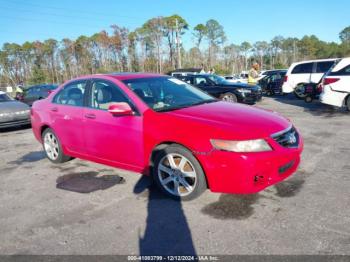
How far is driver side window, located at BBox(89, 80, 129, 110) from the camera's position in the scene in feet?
14.9

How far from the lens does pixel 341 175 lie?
454 centimetres

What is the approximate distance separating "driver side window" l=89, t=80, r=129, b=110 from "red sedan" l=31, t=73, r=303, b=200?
0.05ft

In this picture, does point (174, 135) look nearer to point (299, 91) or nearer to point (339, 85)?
point (339, 85)

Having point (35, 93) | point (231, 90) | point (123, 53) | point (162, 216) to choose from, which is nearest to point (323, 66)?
point (231, 90)

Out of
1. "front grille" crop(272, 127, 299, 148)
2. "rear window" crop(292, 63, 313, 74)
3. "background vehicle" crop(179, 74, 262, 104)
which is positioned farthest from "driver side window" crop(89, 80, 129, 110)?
"rear window" crop(292, 63, 313, 74)

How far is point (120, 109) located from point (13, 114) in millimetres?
7236

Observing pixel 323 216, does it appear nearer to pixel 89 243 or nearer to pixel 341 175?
pixel 341 175

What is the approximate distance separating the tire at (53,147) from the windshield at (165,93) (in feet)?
6.30

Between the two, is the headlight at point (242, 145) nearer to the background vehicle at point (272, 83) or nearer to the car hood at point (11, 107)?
the car hood at point (11, 107)

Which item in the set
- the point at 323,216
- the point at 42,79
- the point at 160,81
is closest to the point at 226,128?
the point at 323,216

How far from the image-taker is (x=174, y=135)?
3.83m

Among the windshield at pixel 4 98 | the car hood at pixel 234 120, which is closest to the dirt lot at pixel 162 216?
the car hood at pixel 234 120

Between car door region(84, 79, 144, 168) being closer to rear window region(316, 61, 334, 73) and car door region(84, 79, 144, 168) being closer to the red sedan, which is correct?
the red sedan

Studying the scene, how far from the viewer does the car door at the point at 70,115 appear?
502 centimetres
